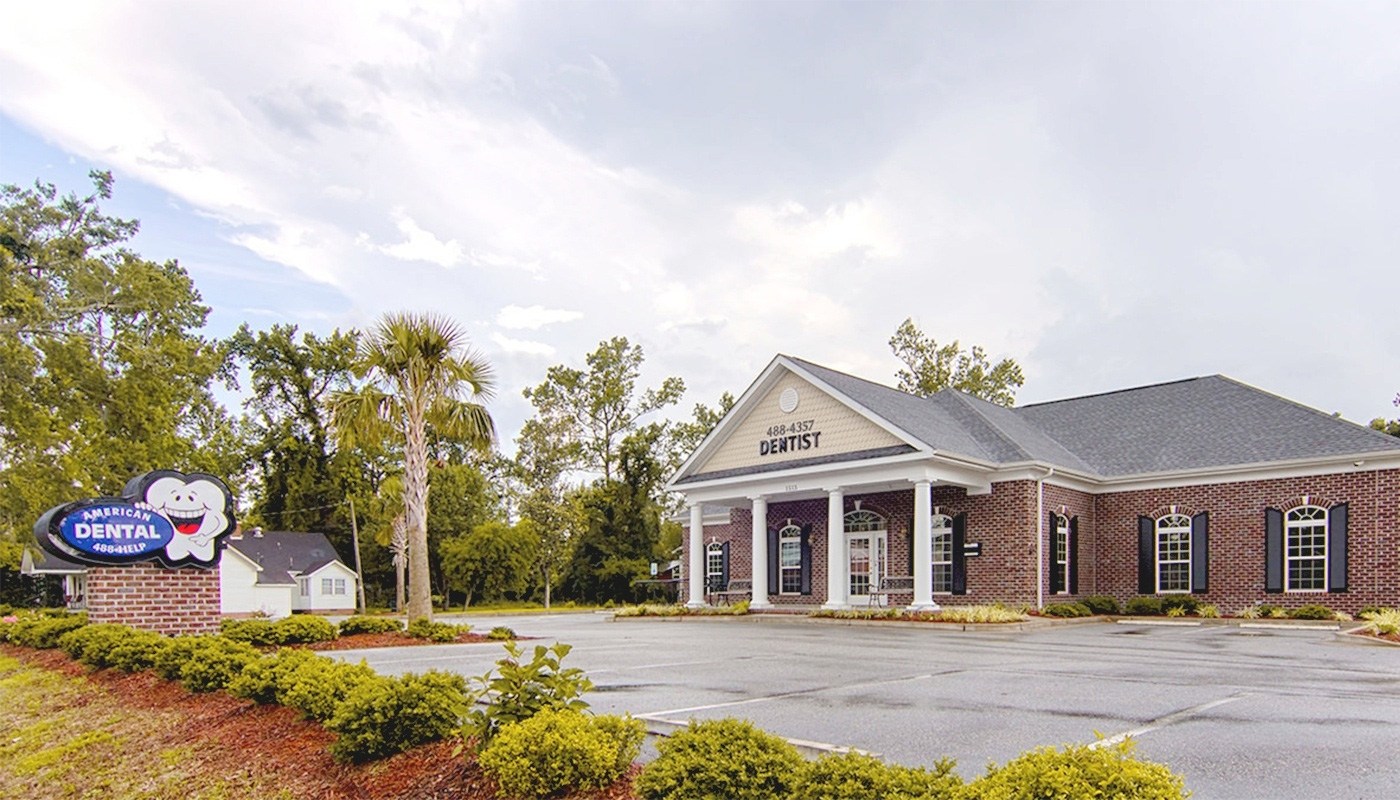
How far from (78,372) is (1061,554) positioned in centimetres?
2434

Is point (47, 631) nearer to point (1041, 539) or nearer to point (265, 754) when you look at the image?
point (265, 754)

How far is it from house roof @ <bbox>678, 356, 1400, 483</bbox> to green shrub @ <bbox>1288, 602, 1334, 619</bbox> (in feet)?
11.1

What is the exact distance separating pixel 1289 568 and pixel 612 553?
1142 inches

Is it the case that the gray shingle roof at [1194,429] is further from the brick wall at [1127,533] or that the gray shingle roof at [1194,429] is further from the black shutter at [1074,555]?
the black shutter at [1074,555]

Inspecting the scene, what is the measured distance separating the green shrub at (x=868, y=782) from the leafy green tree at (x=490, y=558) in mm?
41809

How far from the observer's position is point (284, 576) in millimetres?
41906

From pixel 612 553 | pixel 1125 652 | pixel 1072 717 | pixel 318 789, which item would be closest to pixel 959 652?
pixel 1125 652

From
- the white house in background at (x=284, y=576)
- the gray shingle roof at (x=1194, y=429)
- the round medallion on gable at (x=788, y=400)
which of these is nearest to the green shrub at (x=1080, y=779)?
the gray shingle roof at (x=1194, y=429)

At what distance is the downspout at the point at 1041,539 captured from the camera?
2197cm

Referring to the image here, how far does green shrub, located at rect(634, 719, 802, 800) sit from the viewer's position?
14.5 feet

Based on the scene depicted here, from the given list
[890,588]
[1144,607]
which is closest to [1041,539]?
[1144,607]

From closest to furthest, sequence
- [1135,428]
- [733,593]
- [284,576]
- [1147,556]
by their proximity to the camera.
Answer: [1147,556] → [1135,428] → [733,593] → [284,576]

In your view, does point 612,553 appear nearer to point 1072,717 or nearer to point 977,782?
point 1072,717

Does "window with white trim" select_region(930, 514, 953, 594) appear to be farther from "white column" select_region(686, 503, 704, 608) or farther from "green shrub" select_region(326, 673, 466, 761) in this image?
"green shrub" select_region(326, 673, 466, 761)
